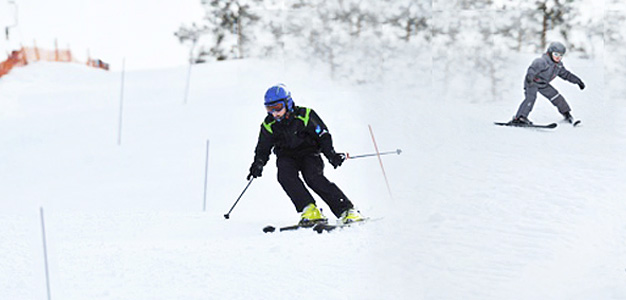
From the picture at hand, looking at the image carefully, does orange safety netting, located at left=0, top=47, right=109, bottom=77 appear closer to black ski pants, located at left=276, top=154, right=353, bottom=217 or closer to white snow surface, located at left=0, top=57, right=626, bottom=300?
white snow surface, located at left=0, top=57, right=626, bottom=300

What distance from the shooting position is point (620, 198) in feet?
19.9

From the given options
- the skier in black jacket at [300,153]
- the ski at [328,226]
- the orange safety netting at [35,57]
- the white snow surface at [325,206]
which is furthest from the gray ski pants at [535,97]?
the orange safety netting at [35,57]

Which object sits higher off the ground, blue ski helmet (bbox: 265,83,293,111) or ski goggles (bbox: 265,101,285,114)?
blue ski helmet (bbox: 265,83,293,111)

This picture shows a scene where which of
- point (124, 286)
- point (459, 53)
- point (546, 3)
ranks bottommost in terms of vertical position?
point (124, 286)

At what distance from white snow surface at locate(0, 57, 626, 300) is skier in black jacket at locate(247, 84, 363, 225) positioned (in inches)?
17.9

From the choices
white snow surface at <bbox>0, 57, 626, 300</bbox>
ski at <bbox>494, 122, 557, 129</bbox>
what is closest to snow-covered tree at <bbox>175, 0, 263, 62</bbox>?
white snow surface at <bbox>0, 57, 626, 300</bbox>

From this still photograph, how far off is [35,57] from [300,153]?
20770 mm

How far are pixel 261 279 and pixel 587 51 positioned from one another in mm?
13183

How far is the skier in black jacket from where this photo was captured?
17.2 feet

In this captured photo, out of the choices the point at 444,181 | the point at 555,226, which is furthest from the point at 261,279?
the point at 444,181

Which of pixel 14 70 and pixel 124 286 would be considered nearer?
pixel 124 286

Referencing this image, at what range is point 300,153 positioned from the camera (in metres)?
5.53

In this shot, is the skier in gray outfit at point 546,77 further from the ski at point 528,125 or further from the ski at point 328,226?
the ski at point 328,226

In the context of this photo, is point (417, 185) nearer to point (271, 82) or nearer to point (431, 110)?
point (431, 110)
